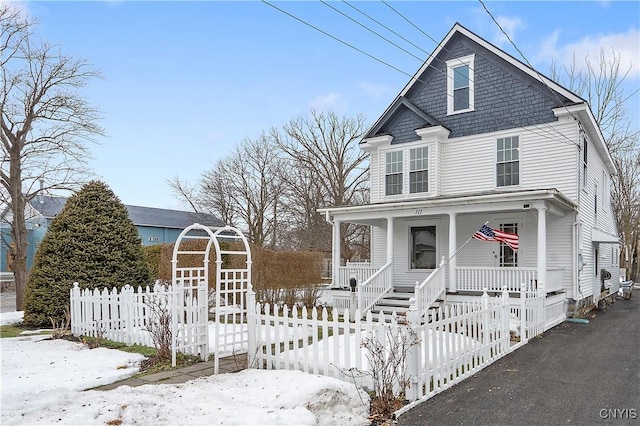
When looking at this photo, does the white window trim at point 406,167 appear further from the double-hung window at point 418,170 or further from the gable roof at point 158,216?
the gable roof at point 158,216

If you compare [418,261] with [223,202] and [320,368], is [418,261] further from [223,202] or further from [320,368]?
[223,202]

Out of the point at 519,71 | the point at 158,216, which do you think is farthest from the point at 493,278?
the point at 158,216

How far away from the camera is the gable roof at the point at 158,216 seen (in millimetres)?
36553

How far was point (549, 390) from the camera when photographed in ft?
20.3

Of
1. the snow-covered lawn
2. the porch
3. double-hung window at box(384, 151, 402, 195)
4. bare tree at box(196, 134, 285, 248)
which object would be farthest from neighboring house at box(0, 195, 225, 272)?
the snow-covered lawn

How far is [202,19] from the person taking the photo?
961 centimetres

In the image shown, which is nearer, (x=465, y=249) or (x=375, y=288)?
(x=375, y=288)

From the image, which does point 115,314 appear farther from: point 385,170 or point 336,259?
point 385,170

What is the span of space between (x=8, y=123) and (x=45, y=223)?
20.5 m

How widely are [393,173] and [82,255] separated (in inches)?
414

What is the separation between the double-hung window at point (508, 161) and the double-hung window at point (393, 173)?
132 inches

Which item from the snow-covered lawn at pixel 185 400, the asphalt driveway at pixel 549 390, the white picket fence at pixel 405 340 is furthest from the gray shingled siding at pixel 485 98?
the snow-covered lawn at pixel 185 400

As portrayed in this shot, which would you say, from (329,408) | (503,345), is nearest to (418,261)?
(503,345)

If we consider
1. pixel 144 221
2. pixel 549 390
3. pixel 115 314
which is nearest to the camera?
pixel 549 390
